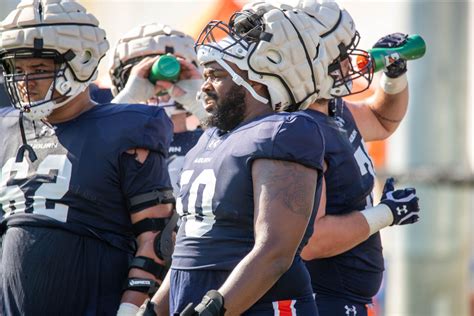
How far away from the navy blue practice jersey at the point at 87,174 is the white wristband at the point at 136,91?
0.81m

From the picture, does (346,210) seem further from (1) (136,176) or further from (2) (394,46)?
(2) (394,46)

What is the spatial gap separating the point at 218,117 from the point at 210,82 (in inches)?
6.0

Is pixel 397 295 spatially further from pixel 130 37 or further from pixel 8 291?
pixel 8 291

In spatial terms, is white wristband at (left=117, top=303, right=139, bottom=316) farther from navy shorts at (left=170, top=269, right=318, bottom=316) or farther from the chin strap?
the chin strap

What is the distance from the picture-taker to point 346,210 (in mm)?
5410

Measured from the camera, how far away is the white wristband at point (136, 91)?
615 cm

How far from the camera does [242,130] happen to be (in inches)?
181

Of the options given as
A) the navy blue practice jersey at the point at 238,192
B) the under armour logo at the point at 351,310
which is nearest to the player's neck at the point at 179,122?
the under armour logo at the point at 351,310

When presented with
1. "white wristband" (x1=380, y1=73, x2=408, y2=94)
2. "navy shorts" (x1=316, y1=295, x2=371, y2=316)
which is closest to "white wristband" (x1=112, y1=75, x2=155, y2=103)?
"white wristband" (x1=380, y1=73, x2=408, y2=94)

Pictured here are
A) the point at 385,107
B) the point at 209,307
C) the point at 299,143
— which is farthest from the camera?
the point at 385,107

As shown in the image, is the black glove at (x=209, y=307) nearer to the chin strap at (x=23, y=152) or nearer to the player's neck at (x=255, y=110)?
the player's neck at (x=255, y=110)

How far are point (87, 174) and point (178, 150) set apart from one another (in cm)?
124

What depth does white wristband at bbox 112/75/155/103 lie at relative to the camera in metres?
6.15

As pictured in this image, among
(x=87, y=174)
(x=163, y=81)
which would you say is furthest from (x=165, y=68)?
(x=87, y=174)
